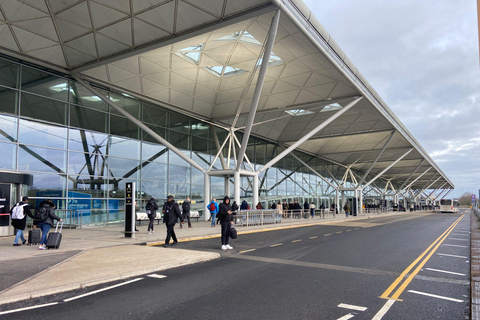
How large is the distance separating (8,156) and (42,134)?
79.8 inches

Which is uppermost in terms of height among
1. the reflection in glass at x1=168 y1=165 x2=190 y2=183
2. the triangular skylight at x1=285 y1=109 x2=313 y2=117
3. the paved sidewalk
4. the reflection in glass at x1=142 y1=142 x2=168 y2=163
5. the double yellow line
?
the triangular skylight at x1=285 y1=109 x2=313 y2=117

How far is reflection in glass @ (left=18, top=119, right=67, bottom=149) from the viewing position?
A: 17.3 meters

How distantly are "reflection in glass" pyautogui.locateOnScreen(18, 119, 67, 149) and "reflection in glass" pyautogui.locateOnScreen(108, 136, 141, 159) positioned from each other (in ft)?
9.72

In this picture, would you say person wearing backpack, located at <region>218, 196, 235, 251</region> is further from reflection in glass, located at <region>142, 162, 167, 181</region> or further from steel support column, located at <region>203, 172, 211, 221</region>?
steel support column, located at <region>203, 172, 211, 221</region>

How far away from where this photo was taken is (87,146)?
20234mm

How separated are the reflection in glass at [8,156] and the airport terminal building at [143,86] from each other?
0.16ft

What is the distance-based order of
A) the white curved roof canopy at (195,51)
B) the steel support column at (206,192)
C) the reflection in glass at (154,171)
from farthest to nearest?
1. the steel support column at (206,192)
2. the reflection in glass at (154,171)
3. the white curved roof canopy at (195,51)

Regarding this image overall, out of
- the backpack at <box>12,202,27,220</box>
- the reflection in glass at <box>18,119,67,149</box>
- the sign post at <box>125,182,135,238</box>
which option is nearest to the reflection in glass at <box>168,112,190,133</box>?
the reflection in glass at <box>18,119,67,149</box>

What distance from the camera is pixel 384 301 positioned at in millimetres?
5621

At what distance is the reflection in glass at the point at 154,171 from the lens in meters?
23.6

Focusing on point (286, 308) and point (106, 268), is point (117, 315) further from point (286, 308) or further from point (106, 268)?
point (106, 268)

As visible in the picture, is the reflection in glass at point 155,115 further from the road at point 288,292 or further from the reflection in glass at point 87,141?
the road at point 288,292

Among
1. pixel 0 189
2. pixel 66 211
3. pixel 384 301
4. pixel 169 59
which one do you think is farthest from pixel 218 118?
pixel 384 301

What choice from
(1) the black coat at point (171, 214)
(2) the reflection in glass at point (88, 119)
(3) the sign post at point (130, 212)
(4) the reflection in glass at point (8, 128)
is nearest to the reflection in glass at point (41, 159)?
(4) the reflection in glass at point (8, 128)
